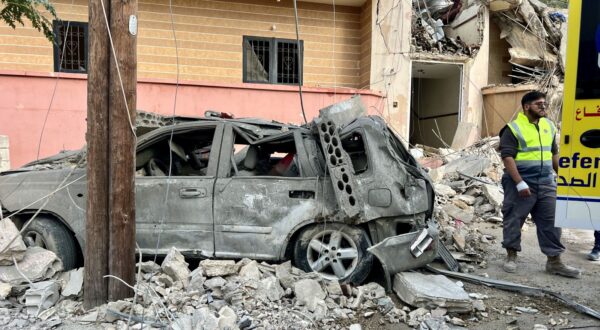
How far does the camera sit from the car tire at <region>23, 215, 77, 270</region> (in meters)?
4.09

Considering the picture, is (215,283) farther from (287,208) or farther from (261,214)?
(287,208)

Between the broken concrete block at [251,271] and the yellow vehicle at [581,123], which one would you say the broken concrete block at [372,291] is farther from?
the yellow vehicle at [581,123]

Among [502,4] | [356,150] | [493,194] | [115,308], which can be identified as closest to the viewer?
[115,308]

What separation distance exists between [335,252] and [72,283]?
230 cm

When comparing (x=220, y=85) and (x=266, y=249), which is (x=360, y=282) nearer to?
(x=266, y=249)

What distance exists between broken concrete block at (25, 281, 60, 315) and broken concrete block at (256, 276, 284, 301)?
1.68 meters

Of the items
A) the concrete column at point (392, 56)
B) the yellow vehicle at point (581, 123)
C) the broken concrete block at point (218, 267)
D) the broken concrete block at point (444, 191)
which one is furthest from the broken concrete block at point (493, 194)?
the broken concrete block at point (218, 267)

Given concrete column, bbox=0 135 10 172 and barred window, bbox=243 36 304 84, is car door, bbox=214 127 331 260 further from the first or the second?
barred window, bbox=243 36 304 84

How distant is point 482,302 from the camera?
3.78 meters

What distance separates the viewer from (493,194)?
25.0 ft

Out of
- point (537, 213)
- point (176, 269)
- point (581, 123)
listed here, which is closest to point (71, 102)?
point (176, 269)

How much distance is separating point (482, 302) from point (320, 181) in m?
1.75

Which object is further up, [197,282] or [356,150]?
[356,150]

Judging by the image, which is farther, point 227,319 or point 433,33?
point 433,33
